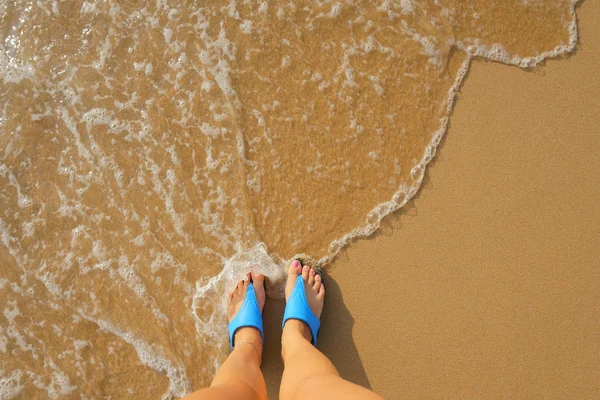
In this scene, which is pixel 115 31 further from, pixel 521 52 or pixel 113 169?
pixel 521 52

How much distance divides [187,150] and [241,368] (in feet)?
4.18

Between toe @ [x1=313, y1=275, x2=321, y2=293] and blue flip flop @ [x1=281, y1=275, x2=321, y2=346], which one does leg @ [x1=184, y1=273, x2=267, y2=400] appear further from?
toe @ [x1=313, y1=275, x2=321, y2=293]

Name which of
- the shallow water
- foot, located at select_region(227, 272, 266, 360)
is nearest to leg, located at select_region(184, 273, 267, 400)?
foot, located at select_region(227, 272, 266, 360)

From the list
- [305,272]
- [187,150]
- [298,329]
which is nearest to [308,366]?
[298,329]

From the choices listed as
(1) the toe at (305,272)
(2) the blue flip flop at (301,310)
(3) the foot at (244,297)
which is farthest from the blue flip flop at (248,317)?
(1) the toe at (305,272)

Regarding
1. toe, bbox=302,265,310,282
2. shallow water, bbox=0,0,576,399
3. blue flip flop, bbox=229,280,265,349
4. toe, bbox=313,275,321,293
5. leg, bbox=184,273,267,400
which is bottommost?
leg, bbox=184,273,267,400

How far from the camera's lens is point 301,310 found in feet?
7.84

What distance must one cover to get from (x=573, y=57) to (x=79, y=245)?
3081mm

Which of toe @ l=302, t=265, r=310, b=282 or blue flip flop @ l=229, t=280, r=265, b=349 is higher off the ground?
toe @ l=302, t=265, r=310, b=282

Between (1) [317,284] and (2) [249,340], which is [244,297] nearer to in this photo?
(2) [249,340]

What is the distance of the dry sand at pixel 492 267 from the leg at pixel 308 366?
0.47 ft

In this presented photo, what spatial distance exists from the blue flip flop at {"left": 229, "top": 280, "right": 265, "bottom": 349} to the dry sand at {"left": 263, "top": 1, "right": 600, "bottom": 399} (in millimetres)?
155

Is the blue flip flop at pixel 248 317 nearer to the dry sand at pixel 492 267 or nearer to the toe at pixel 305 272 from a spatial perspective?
the dry sand at pixel 492 267

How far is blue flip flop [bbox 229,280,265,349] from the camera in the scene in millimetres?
2451
